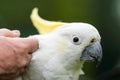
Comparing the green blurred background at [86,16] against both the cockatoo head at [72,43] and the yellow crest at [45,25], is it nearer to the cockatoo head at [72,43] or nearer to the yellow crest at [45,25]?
the yellow crest at [45,25]

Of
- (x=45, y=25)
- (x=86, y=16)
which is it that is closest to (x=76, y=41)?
(x=45, y=25)

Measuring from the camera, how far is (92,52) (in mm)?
1965

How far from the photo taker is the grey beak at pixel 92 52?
1956 millimetres

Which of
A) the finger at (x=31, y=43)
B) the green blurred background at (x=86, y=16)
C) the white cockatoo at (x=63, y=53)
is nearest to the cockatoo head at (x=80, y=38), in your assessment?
the white cockatoo at (x=63, y=53)

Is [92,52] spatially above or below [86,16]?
above

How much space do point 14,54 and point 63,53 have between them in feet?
0.69

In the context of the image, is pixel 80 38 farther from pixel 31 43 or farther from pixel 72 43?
pixel 31 43

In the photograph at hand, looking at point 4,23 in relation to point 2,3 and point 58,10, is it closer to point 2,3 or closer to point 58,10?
point 2,3

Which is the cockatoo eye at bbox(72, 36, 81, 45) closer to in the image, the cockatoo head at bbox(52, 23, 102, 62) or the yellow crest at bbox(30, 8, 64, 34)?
the cockatoo head at bbox(52, 23, 102, 62)

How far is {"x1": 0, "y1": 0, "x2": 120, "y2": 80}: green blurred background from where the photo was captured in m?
3.87

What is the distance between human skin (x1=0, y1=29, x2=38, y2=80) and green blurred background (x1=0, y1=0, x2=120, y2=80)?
73.0 inches

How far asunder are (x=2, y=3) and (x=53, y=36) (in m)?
2.09

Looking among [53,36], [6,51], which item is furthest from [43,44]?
[6,51]

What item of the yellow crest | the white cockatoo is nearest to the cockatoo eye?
the white cockatoo
